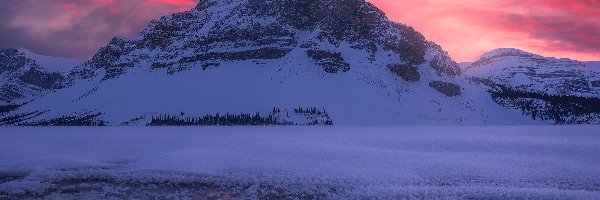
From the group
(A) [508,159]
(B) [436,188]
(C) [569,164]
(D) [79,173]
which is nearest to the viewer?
(B) [436,188]

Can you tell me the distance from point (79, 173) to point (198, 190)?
8826 mm

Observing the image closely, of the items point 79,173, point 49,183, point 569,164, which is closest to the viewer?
point 49,183

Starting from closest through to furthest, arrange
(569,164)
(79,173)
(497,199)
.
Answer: (497,199) → (79,173) → (569,164)

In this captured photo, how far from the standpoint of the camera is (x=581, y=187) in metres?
23.1

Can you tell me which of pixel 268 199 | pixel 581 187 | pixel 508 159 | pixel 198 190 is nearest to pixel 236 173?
pixel 198 190

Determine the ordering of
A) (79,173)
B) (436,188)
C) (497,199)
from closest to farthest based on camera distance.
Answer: (497,199) → (436,188) → (79,173)

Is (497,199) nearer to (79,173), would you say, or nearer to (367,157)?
(367,157)

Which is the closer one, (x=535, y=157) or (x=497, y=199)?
(x=497, y=199)

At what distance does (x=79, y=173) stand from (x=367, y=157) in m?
19.3

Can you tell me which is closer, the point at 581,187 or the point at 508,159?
the point at 581,187

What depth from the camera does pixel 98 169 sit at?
2936cm

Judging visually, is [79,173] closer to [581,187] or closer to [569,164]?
[581,187]

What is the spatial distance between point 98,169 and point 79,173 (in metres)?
2.12

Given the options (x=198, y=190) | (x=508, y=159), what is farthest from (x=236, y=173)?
(x=508, y=159)
